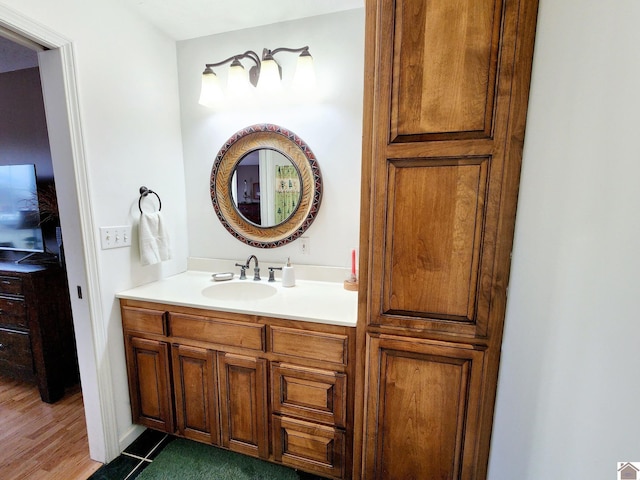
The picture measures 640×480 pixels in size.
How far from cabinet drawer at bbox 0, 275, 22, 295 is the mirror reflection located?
1.47 m

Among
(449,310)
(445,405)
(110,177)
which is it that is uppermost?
(110,177)

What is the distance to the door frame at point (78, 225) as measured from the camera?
1.22 meters

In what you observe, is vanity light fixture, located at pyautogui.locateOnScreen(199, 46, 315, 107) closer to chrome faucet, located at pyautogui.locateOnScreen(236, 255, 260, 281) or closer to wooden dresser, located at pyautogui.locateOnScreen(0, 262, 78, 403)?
chrome faucet, located at pyautogui.locateOnScreen(236, 255, 260, 281)

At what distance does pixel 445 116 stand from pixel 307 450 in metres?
1.52

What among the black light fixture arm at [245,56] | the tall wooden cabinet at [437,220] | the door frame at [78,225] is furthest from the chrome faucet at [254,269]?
the black light fixture arm at [245,56]

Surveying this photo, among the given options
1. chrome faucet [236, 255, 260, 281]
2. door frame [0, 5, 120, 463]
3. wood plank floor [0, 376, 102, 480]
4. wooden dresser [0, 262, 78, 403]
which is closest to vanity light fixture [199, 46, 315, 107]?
door frame [0, 5, 120, 463]

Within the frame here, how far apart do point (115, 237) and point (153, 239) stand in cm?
18

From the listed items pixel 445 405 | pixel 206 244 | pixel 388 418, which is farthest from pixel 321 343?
pixel 206 244

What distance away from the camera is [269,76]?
1.60 meters

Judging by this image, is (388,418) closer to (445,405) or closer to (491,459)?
(445,405)

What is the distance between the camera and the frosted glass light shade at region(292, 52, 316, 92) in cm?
155

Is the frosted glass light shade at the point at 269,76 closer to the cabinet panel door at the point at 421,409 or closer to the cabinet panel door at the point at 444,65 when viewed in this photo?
the cabinet panel door at the point at 444,65

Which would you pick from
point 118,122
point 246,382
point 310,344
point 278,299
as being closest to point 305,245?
point 278,299

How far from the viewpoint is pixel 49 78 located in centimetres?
124
